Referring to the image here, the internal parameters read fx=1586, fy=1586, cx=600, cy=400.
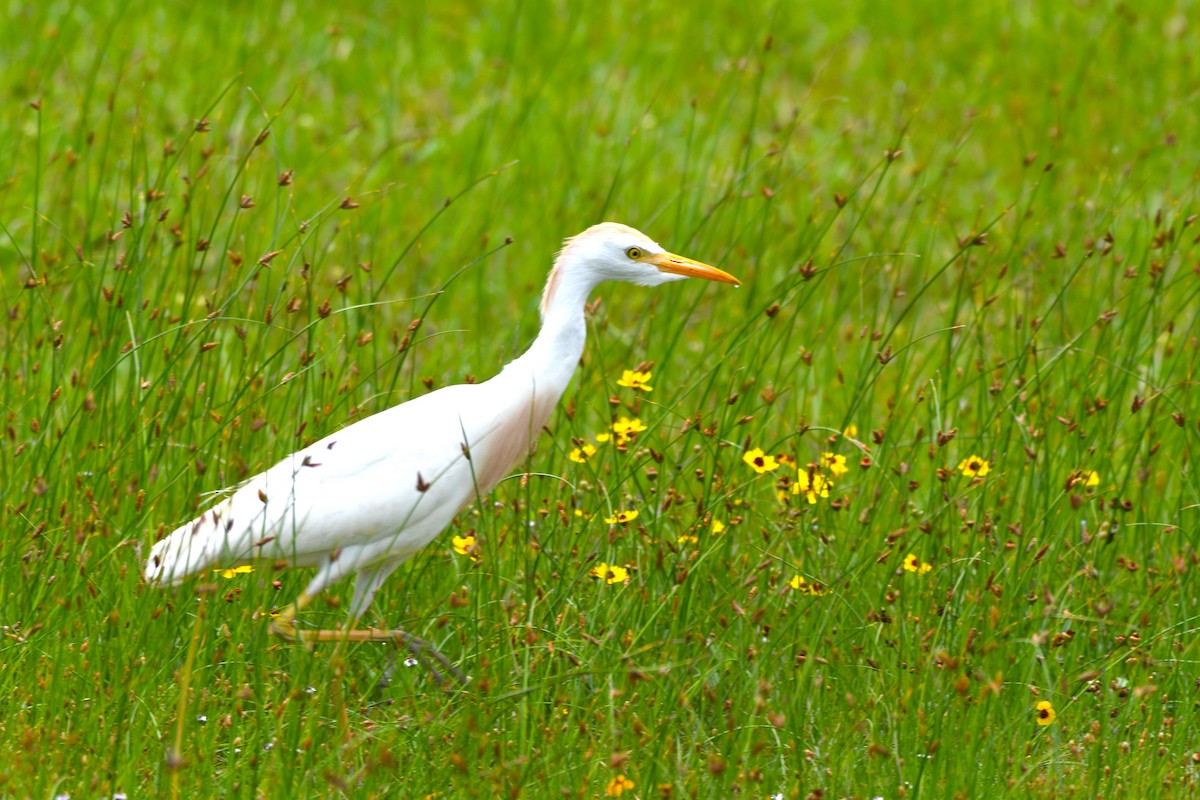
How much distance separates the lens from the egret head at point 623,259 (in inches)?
146

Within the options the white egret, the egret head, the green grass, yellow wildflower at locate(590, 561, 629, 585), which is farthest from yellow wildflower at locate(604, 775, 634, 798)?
the egret head

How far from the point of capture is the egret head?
3.71 metres

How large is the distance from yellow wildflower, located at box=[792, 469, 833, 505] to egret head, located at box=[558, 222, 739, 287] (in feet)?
1.62

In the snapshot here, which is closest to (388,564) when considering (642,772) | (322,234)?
(642,772)

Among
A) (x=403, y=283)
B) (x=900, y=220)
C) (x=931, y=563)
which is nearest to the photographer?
(x=931, y=563)

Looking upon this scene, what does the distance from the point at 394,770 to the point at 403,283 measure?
342cm

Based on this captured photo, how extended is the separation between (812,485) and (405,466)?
3.14ft

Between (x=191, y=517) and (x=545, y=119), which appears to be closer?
(x=191, y=517)

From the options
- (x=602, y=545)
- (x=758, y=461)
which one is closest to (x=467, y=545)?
(x=602, y=545)

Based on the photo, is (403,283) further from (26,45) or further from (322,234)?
(26,45)

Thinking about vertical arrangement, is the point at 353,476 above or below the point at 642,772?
above

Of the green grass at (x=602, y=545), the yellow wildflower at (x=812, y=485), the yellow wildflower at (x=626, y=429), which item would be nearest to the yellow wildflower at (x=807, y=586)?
the green grass at (x=602, y=545)

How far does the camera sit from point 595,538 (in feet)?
14.0

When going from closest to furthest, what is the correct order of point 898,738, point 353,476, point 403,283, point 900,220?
point 898,738 → point 353,476 → point 403,283 → point 900,220
